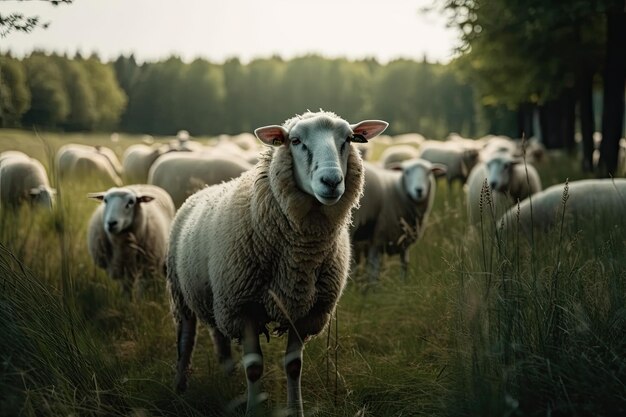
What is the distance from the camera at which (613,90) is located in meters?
10.8

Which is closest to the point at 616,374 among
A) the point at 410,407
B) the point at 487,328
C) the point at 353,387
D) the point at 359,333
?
the point at 487,328

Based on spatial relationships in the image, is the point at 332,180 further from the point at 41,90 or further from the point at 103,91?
the point at 103,91

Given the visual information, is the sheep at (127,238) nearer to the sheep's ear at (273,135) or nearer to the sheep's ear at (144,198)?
the sheep's ear at (144,198)

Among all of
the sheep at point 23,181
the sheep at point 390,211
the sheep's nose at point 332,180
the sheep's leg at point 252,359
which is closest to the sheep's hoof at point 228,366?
the sheep's leg at point 252,359

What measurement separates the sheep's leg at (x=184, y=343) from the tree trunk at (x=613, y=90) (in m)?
7.62

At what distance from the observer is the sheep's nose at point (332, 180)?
3.17 m

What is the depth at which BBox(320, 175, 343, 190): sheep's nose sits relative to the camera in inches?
125

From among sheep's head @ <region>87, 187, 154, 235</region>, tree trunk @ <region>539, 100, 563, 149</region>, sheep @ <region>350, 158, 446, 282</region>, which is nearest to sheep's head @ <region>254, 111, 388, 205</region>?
sheep's head @ <region>87, 187, 154, 235</region>

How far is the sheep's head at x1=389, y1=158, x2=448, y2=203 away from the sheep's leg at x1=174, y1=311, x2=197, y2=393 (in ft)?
13.0

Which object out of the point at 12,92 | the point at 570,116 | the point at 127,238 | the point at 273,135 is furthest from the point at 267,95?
the point at 273,135

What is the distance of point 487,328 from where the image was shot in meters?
2.95

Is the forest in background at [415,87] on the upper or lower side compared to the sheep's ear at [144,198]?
upper

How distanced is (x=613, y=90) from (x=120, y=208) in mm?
8388

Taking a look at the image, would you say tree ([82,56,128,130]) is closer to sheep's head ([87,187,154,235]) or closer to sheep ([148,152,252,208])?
sheep ([148,152,252,208])
